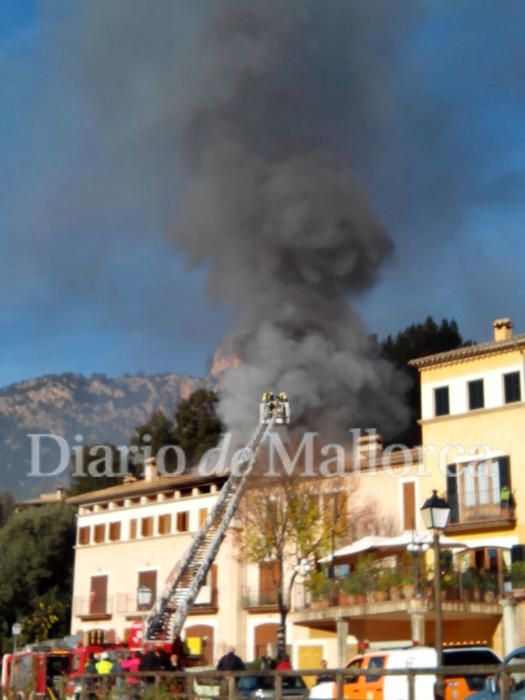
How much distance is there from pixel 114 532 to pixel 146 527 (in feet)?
9.75

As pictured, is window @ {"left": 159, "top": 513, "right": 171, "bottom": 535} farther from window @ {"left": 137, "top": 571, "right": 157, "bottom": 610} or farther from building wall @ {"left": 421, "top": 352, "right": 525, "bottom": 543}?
building wall @ {"left": 421, "top": 352, "right": 525, "bottom": 543}

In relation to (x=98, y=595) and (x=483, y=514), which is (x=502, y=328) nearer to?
(x=483, y=514)

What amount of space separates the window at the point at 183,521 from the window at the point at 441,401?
14.1 meters

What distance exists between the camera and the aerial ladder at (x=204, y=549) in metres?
37.0

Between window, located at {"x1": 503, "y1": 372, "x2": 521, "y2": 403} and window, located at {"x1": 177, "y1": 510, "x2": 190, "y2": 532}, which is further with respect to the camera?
window, located at {"x1": 177, "y1": 510, "x2": 190, "y2": 532}

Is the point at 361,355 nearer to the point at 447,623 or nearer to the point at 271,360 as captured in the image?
the point at 271,360

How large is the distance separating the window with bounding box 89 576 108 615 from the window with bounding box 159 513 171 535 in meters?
4.63

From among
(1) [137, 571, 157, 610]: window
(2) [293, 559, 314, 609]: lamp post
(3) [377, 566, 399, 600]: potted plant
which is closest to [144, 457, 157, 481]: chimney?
(1) [137, 571, 157, 610]: window

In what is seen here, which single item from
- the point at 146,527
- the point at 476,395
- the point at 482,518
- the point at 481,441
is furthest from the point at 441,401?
the point at 146,527

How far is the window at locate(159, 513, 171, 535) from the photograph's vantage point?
167ft

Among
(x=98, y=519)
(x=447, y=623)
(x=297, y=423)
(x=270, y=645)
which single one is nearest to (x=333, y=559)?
(x=447, y=623)

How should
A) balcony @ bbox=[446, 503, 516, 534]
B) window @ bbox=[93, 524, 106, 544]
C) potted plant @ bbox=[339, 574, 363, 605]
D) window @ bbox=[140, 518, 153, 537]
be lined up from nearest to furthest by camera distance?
potted plant @ bbox=[339, 574, 363, 605]
balcony @ bbox=[446, 503, 516, 534]
window @ bbox=[140, 518, 153, 537]
window @ bbox=[93, 524, 106, 544]

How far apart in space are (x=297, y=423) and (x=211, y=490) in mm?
7548

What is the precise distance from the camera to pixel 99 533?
182 feet
